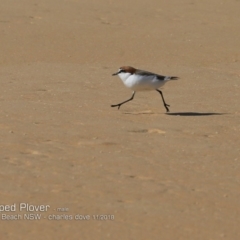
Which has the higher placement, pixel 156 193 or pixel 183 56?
pixel 156 193

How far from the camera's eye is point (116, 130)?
951 cm

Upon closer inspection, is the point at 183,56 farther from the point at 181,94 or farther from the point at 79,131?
the point at 79,131

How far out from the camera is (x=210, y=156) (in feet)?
28.3

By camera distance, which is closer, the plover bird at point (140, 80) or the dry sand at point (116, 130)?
the dry sand at point (116, 130)

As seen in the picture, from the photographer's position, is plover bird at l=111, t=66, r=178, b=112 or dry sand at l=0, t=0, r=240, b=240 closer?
dry sand at l=0, t=0, r=240, b=240

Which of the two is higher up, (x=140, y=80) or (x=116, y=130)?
(x=140, y=80)

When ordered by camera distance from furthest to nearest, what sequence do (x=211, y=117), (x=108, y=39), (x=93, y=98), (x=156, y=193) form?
(x=108, y=39) < (x=93, y=98) < (x=211, y=117) < (x=156, y=193)

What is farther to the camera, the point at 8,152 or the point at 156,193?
the point at 8,152

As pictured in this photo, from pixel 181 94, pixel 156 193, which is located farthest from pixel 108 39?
pixel 156 193

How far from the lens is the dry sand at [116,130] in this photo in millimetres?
6801

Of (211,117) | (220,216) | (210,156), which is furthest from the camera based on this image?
(211,117)

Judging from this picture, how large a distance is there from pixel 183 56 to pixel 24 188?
943 centimetres

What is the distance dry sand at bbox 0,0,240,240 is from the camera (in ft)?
22.3

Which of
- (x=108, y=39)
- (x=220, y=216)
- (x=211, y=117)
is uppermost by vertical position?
(x=220, y=216)
